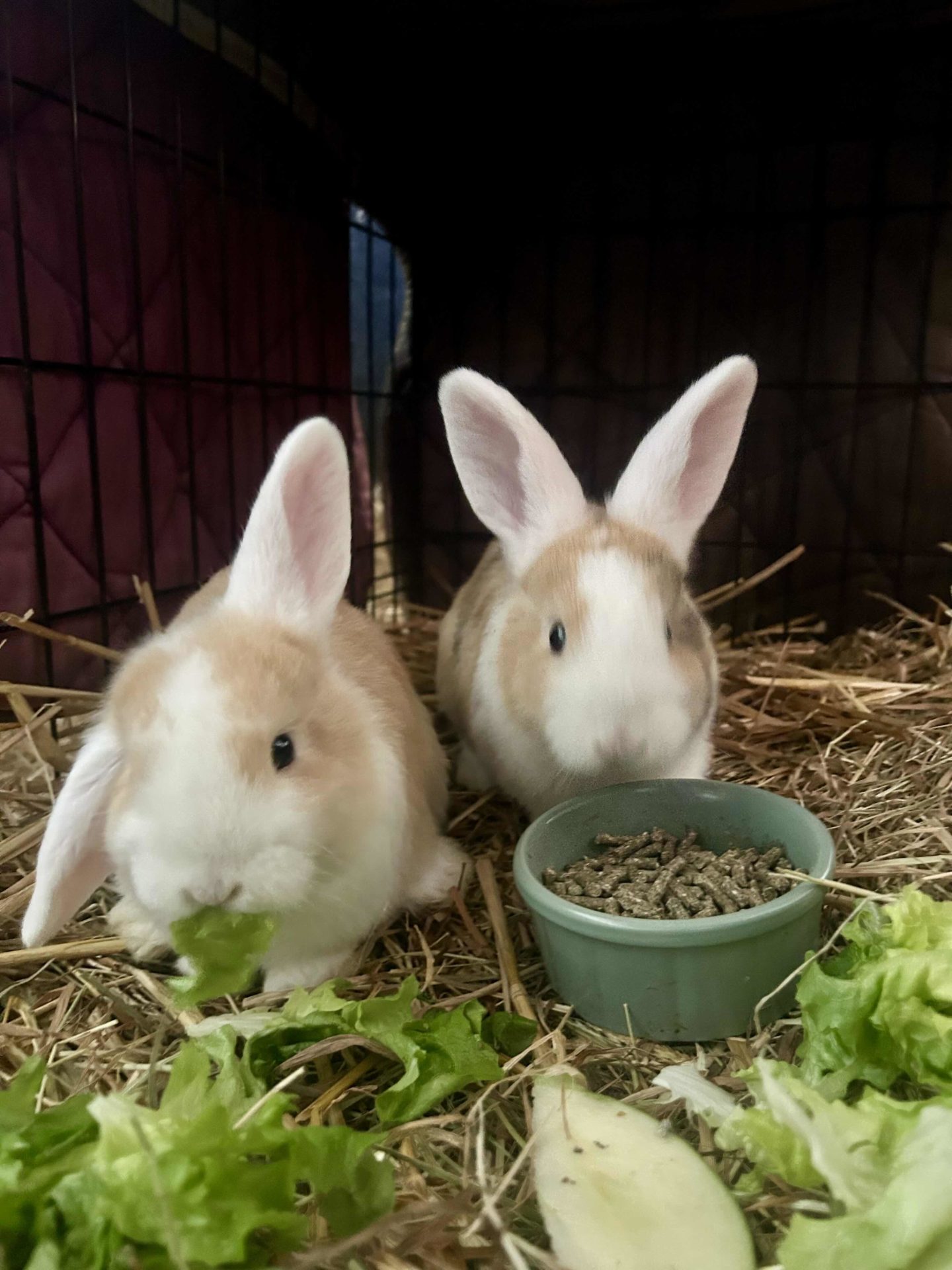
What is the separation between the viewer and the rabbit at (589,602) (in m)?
1.76

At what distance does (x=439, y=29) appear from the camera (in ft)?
9.50

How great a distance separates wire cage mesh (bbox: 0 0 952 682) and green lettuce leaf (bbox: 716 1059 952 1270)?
6.81 ft

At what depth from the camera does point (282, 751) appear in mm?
1489

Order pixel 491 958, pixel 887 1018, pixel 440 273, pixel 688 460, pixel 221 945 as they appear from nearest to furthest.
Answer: pixel 887 1018, pixel 221 945, pixel 491 958, pixel 688 460, pixel 440 273

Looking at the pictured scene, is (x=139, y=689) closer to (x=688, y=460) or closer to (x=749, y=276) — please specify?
(x=688, y=460)

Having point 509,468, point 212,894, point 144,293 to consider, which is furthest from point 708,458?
point 144,293

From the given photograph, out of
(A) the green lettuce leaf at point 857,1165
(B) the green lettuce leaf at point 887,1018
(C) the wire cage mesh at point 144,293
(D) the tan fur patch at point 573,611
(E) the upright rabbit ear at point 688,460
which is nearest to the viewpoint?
(A) the green lettuce leaf at point 857,1165

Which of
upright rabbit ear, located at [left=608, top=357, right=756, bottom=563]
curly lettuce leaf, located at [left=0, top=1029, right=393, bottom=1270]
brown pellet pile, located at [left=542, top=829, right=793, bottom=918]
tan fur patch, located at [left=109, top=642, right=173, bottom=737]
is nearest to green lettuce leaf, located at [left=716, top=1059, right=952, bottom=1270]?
brown pellet pile, located at [left=542, top=829, right=793, bottom=918]

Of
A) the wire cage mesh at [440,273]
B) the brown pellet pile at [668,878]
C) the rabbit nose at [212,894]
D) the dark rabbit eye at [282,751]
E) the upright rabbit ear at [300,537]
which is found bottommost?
the brown pellet pile at [668,878]

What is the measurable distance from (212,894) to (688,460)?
1384mm

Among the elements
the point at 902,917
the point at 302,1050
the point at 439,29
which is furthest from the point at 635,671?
the point at 439,29

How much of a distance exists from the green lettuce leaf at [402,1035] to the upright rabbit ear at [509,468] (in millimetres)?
1018

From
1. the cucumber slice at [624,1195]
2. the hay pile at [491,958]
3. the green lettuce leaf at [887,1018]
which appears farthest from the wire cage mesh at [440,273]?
the green lettuce leaf at [887,1018]

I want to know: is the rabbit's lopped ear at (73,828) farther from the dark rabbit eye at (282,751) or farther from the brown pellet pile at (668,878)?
the brown pellet pile at (668,878)
